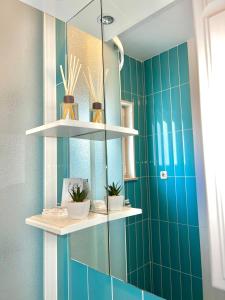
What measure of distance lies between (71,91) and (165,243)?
675 mm

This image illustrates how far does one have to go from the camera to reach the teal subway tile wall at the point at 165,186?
56cm

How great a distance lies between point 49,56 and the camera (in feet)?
3.49

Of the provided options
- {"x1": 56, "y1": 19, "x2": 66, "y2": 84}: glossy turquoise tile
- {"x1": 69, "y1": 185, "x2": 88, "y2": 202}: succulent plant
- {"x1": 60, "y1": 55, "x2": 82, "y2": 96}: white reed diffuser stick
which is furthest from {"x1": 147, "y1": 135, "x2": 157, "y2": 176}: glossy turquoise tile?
{"x1": 56, "y1": 19, "x2": 66, "y2": 84}: glossy turquoise tile

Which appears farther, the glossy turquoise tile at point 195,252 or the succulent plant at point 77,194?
the succulent plant at point 77,194

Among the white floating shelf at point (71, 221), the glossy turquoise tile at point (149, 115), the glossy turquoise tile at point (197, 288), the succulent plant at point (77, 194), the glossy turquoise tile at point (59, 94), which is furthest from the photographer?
the glossy turquoise tile at point (59, 94)

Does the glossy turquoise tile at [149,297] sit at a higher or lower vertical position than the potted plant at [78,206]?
lower

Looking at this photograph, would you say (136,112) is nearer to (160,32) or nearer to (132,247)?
(160,32)

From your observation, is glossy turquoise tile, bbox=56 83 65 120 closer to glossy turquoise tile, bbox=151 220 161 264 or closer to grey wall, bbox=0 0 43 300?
grey wall, bbox=0 0 43 300

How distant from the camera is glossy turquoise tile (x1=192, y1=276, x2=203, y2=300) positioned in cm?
54

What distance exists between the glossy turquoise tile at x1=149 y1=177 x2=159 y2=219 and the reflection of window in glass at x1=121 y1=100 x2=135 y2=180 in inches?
3.1

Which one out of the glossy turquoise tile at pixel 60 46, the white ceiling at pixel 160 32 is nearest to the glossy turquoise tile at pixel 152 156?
the white ceiling at pixel 160 32

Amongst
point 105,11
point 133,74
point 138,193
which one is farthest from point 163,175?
point 105,11

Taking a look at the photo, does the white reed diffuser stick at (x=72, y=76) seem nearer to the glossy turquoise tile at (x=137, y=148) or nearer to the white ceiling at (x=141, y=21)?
the white ceiling at (x=141, y=21)

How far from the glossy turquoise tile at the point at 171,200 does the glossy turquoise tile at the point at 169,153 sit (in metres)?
0.02
